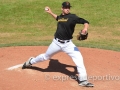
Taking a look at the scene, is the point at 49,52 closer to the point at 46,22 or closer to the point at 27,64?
the point at 27,64

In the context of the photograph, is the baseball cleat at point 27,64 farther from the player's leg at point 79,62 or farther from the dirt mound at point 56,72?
the player's leg at point 79,62

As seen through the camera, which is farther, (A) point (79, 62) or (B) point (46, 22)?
(B) point (46, 22)

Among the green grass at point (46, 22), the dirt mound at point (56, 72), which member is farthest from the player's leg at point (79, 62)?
the green grass at point (46, 22)

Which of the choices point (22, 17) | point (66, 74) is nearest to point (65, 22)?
point (66, 74)

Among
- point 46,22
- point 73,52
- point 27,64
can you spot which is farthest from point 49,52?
point 46,22

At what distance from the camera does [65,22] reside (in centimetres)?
692

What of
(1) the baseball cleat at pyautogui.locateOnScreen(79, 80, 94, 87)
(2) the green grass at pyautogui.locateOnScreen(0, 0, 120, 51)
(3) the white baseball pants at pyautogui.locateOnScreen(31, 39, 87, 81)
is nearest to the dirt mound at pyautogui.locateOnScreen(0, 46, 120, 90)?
(1) the baseball cleat at pyautogui.locateOnScreen(79, 80, 94, 87)

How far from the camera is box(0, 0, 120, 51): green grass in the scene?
40.8 feet

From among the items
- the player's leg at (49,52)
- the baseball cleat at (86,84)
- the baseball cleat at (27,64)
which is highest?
the player's leg at (49,52)

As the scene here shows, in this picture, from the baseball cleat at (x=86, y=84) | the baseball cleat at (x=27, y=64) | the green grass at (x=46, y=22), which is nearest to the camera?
the baseball cleat at (x=86, y=84)

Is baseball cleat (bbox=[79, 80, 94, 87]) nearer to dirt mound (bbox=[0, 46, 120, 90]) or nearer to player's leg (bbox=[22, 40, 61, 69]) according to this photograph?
dirt mound (bbox=[0, 46, 120, 90])

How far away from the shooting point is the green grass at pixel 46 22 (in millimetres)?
12438

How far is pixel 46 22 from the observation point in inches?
637

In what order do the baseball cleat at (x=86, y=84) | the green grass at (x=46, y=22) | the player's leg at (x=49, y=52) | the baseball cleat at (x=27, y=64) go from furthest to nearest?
the green grass at (x=46, y=22), the baseball cleat at (x=27, y=64), the player's leg at (x=49, y=52), the baseball cleat at (x=86, y=84)
